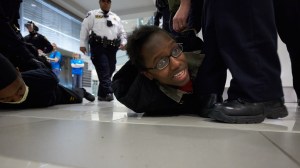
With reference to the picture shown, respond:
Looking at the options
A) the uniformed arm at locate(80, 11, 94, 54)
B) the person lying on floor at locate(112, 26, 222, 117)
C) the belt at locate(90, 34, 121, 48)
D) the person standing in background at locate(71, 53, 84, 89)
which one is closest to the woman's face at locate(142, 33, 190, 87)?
the person lying on floor at locate(112, 26, 222, 117)

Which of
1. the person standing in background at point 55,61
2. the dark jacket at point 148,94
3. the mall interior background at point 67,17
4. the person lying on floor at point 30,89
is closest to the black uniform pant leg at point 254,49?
the dark jacket at point 148,94

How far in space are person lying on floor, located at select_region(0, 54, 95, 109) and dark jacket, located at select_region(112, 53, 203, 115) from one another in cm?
38

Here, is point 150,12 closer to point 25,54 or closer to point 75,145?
point 25,54

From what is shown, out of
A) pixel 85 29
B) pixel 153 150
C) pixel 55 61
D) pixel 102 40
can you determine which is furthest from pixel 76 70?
pixel 153 150

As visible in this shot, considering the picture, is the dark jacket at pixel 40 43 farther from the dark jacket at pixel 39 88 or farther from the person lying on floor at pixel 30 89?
the dark jacket at pixel 39 88

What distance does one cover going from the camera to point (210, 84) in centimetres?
→ 85

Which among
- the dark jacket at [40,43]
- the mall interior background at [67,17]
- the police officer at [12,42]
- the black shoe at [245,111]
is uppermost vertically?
the mall interior background at [67,17]

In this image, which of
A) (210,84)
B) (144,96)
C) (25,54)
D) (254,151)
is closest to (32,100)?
(25,54)

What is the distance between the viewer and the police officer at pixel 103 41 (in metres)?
2.55

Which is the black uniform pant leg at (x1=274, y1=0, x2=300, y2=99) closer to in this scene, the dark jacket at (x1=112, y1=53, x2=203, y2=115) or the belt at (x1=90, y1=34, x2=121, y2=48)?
the dark jacket at (x1=112, y1=53, x2=203, y2=115)

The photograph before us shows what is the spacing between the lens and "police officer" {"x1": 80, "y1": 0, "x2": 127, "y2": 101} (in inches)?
101

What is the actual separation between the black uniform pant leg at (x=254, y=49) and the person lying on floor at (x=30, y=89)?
0.73m

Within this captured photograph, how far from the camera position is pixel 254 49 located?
0.65 meters

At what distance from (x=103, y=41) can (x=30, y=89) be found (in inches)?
52.8
